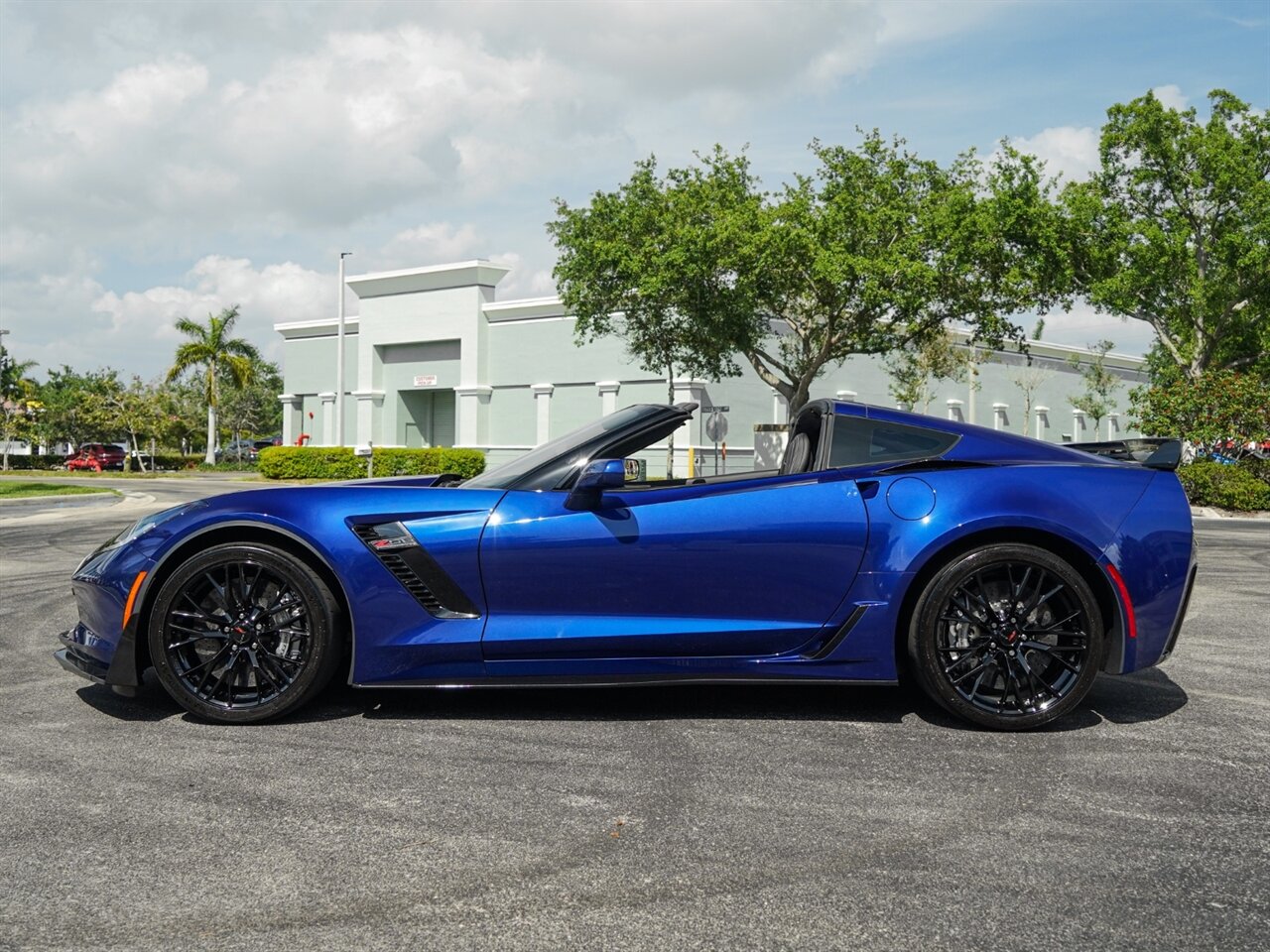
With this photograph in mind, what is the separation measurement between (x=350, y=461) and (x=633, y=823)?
37.2 metres

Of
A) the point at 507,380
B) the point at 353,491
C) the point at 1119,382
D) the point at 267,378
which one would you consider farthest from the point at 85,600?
the point at 267,378

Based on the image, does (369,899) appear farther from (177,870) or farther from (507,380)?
(507,380)

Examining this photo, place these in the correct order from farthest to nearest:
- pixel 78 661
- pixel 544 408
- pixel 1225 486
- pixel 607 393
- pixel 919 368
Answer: pixel 919 368, pixel 544 408, pixel 607 393, pixel 1225 486, pixel 78 661

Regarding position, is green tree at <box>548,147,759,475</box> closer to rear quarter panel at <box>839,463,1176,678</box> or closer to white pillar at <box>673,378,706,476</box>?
white pillar at <box>673,378,706,476</box>

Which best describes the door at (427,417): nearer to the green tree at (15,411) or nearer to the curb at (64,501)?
the green tree at (15,411)

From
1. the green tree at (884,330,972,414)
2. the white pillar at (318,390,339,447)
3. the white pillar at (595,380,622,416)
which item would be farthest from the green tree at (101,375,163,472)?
the green tree at (884,330,972,414)

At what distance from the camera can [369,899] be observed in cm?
267

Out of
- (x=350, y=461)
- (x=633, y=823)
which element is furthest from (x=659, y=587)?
(x=350, y=461)

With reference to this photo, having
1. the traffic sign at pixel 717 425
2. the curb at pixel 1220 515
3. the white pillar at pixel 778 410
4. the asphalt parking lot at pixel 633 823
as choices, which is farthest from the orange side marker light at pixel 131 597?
the white pillar at pixel 778 410

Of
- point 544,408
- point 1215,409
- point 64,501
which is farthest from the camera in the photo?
point 544,408

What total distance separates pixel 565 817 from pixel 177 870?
1.08 meters

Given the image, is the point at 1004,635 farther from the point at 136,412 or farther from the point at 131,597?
the point at 136,412

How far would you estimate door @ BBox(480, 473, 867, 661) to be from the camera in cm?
419

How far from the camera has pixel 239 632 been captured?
168 inches
